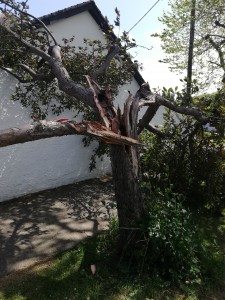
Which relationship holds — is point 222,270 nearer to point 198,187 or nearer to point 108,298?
point 108,298

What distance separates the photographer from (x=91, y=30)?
1045 centimetres

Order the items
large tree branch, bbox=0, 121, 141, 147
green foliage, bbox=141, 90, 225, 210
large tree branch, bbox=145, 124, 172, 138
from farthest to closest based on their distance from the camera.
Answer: large tree branch, bbox=145, 124, 172, 138 → green foliage, bbox=141, 90, 225, 210 → large tree branch, bbox=0, 121, 141, 147

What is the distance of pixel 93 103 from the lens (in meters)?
4.85

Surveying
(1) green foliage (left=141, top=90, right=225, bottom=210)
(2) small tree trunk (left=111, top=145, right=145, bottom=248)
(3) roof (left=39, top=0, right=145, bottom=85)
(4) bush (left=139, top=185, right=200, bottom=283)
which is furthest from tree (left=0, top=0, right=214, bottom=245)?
(3) roof (left=39, top=0, right=145, bottom=85)

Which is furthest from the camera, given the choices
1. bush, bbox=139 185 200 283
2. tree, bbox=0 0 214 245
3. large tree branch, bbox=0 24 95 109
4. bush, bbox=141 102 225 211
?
bush, bbox=141 102 225 211

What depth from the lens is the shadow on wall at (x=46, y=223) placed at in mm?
4871

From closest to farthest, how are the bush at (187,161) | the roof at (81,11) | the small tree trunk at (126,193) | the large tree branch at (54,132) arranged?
the large tree branch at (54,132) → the small tree trunk at (126,193) → the bush at (187,161) → the roof at (81,11)

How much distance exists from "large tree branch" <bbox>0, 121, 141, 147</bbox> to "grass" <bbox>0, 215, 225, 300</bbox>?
68.2 inches

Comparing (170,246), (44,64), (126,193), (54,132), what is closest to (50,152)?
(44,64)

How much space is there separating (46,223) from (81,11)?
727 cm

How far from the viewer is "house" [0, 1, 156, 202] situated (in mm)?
7648

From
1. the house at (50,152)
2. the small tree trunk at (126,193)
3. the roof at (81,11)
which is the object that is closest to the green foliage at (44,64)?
the house at (50,152)

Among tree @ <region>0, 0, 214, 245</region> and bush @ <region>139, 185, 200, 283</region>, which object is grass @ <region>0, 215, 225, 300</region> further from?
tree @ <region>0, 0, 214, 245</region>

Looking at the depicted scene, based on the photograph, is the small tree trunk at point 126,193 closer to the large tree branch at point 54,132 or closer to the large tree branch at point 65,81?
the large tree branch at point 54,132
